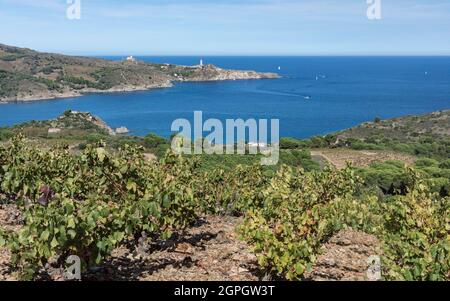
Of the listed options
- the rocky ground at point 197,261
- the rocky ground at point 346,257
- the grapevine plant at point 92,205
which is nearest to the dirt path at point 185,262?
the rocky ground at point 197,261

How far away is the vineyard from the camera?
7.88m

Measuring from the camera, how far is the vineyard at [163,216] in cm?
788

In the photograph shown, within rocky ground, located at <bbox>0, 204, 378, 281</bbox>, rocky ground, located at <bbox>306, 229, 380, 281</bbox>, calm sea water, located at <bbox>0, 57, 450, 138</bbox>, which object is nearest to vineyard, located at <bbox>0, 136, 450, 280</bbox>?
rocky ground, located at <bbox>0, 204, 378, 281</bbox>

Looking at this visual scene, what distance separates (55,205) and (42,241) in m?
0.65

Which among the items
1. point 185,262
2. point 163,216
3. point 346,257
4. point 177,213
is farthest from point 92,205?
point 346,257

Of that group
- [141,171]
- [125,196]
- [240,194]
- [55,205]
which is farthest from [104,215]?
[240,194]

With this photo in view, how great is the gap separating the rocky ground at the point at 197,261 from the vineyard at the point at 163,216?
15.9 inches

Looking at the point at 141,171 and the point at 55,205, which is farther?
the point at 141,171

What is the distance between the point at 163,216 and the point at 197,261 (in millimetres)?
1338

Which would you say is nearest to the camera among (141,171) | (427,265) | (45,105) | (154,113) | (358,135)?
(427,265)

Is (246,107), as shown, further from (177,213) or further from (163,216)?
(163,216)

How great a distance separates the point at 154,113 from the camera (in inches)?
5689

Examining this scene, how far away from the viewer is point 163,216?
423 inches
